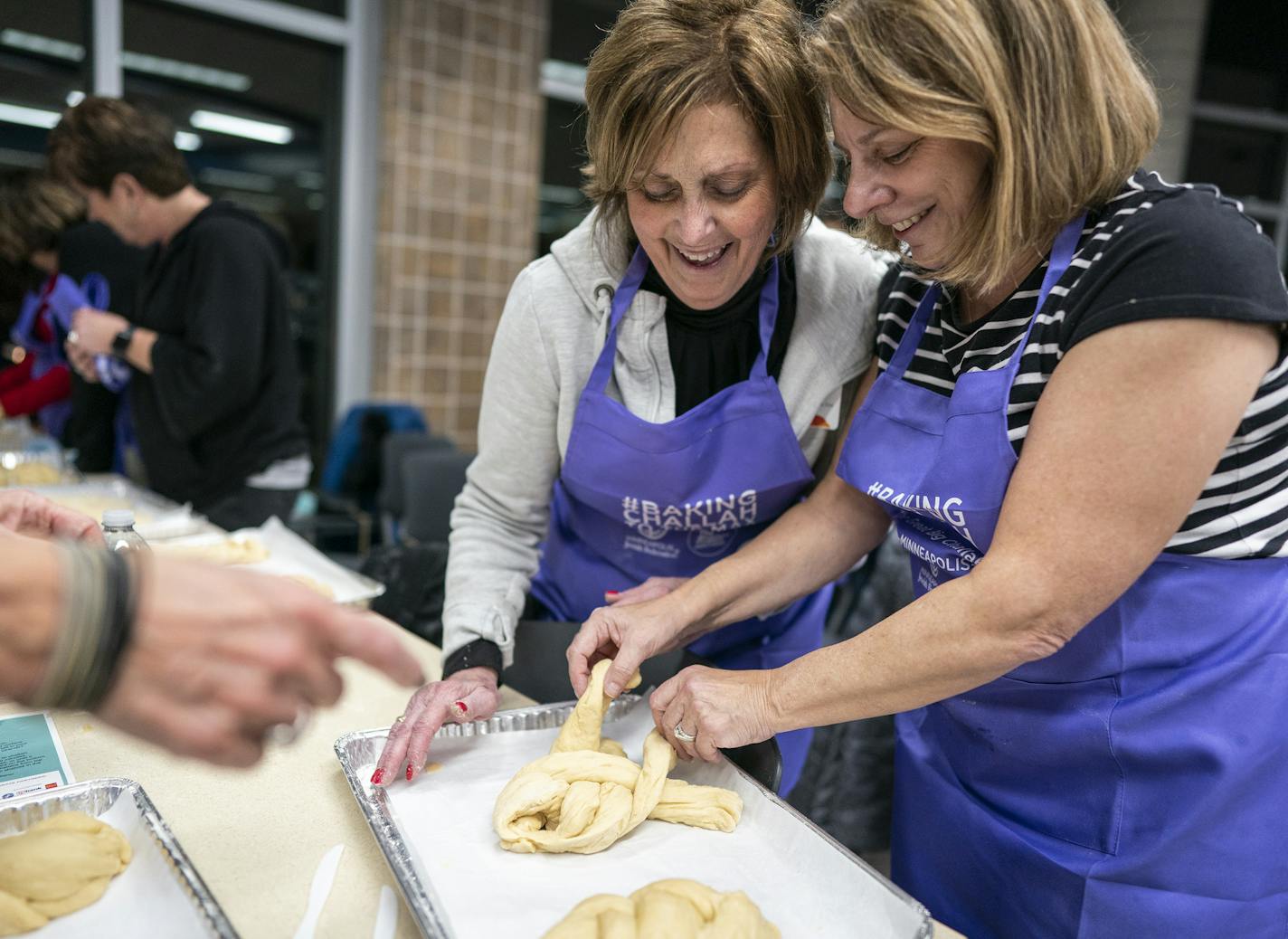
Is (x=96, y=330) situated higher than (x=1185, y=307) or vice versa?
(x=1185, y=307)

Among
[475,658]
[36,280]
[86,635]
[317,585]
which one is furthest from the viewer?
[36,280]

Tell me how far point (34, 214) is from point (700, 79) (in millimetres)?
3126

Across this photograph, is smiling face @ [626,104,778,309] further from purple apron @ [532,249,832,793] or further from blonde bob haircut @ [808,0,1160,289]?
blonde bob haircut @ [808,0,1160,289]

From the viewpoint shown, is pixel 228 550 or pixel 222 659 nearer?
pixel 222 659

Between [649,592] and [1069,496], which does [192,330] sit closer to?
[649,592]

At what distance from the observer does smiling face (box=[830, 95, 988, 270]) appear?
3.33 ft

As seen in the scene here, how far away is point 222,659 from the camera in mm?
634

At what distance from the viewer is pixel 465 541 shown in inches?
57.9

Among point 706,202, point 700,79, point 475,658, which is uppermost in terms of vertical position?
point 700,79

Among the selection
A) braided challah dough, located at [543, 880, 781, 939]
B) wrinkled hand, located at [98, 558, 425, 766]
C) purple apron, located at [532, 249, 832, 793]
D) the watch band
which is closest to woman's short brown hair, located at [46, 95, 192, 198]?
purple apron, located at [532, 249, 832, 793]

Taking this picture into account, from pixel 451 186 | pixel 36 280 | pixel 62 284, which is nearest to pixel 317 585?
pixel 62 284

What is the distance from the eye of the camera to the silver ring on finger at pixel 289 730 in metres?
0.66

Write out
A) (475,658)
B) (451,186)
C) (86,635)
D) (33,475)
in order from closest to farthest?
1. (86,635)
2. (475,658)
3. (33,475)
4. (451,186)

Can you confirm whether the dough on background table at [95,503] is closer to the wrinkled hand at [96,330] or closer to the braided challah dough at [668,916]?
the wrinkled hand at [96,330]
